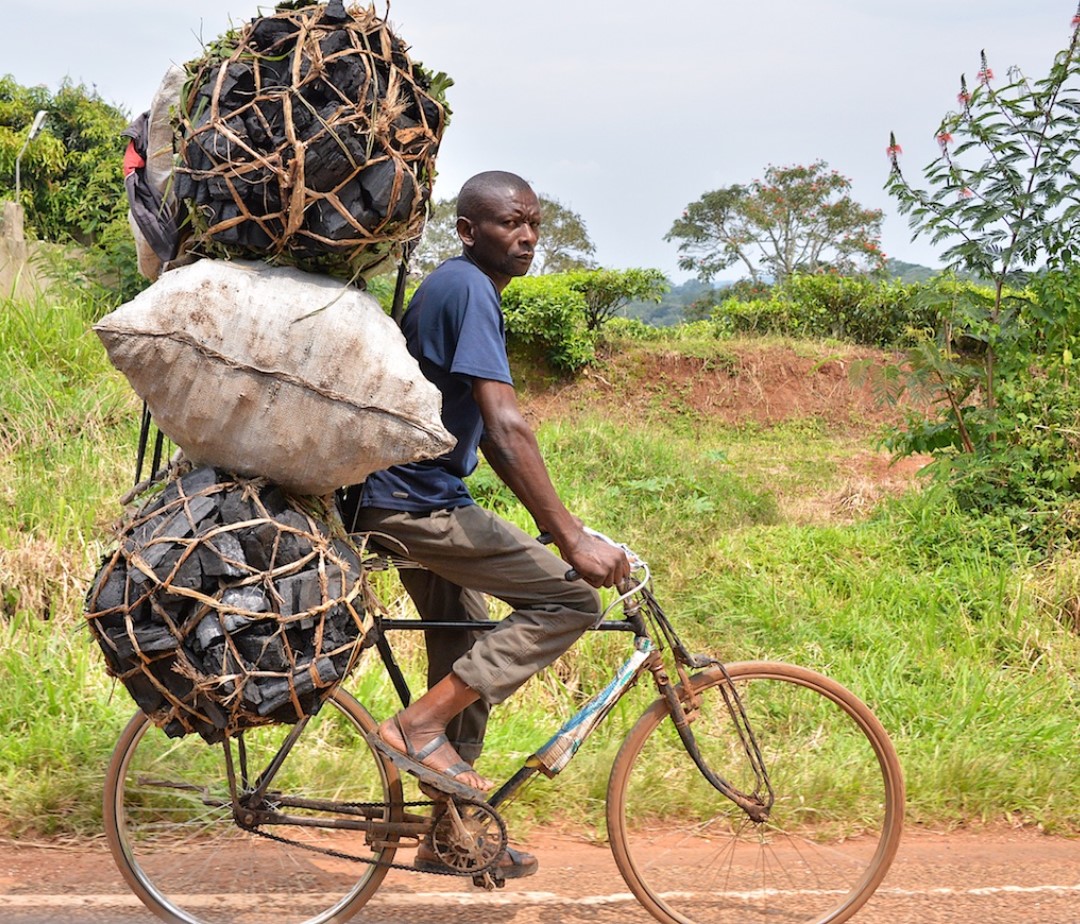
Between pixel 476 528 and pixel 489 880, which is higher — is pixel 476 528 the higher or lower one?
the higher one

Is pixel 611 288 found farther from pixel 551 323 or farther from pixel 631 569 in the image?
pixel 631 569

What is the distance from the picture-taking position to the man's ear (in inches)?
118

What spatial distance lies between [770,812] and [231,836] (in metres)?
1.71

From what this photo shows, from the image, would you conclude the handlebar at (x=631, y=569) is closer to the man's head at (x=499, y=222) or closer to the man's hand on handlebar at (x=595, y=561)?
the man's hand on handlebar at (x=595, y=561)

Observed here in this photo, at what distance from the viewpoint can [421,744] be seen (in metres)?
3.04

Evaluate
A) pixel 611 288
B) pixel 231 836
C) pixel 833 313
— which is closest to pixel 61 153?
pixel 611 288

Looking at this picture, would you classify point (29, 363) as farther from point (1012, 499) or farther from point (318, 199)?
point (1012, 499)

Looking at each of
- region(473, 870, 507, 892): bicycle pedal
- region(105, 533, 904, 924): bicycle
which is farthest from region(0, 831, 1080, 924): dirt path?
region(473, 870, 507, 892): bicycle pedal

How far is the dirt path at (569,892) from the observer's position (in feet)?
11.0

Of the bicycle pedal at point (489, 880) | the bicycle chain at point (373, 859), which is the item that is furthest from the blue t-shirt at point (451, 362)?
the bicycle pedal at point (489, 880)

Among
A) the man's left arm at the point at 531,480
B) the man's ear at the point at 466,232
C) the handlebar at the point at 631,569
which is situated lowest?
the handlebar at the point at 631,569

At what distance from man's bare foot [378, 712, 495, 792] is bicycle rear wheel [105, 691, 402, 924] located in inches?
4.4

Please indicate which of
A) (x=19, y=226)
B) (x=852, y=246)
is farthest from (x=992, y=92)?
(x=852, y=246)

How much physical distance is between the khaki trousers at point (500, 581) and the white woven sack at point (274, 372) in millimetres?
405
